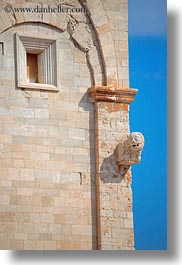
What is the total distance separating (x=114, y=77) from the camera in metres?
25.4

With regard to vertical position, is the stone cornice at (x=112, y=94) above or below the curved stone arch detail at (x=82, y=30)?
below

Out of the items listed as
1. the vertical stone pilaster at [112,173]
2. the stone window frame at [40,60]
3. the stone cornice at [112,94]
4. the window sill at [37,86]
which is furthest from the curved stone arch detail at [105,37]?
the window sill at [37,86]

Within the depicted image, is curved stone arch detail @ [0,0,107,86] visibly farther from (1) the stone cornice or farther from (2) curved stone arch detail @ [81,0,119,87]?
(1) the stone cornice

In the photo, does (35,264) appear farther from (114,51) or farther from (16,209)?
(114,51)

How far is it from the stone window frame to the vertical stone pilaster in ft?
2.09

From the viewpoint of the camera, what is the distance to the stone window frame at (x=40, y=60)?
81.4 feet

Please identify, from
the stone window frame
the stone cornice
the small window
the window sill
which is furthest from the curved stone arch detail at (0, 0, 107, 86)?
the window sill

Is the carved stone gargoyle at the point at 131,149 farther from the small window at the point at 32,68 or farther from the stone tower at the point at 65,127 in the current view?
the small window at the point at 32,68

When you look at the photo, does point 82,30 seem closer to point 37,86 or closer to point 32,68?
point 32,68

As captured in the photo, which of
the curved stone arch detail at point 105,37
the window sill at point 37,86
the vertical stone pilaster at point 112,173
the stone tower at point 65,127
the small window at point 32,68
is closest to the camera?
the stone tower at point 65,127

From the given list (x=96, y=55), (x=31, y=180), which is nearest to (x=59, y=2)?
(x=96, y=55)

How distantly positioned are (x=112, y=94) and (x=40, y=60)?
3.79ft

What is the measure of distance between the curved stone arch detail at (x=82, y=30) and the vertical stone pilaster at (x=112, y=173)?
0.34 metres

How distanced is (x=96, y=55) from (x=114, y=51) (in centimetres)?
28
